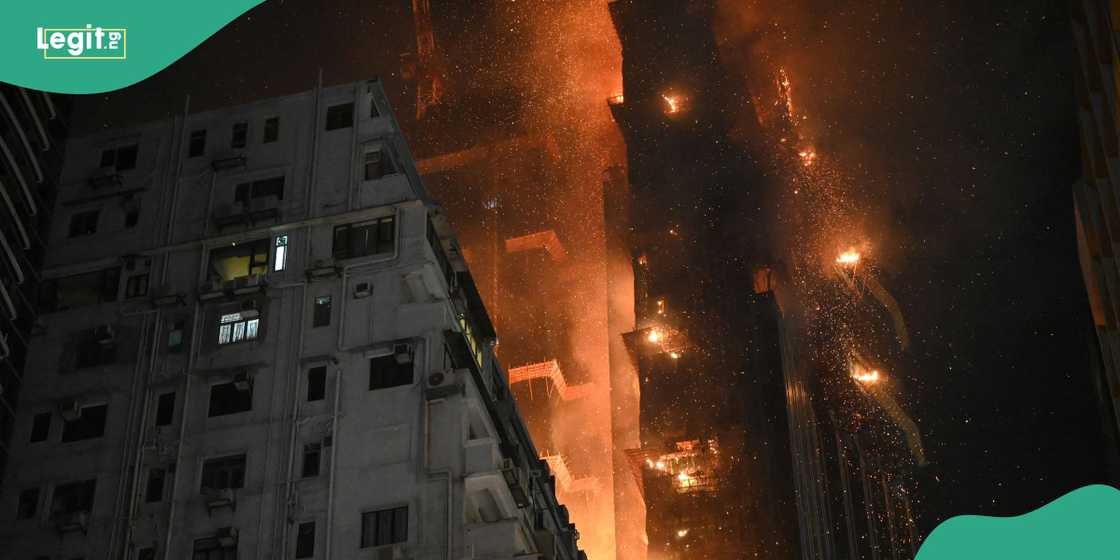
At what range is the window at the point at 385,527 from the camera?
3600 centimetres

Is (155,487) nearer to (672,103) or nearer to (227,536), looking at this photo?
(227,536)

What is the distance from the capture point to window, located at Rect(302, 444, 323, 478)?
37.3m

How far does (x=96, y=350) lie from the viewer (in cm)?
4094

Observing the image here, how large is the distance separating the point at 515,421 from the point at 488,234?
190 feet

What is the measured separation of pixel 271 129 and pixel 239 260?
5.20 metres

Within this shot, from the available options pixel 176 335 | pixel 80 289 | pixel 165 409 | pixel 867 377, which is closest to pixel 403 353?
pixel 165 409

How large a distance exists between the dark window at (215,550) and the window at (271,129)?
1423cm

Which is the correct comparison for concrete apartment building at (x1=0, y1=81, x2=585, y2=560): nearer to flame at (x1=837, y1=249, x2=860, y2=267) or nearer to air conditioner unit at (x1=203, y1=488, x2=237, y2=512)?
air conditioner unit at (x1=203, y1=488, x2=237, y2=512)

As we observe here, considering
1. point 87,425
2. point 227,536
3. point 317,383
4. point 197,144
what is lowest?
point 227,536

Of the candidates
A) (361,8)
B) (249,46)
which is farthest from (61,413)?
(361,8)

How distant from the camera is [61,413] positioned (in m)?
39.8

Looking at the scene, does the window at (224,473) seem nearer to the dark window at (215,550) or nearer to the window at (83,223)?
the dark window at (215,550)

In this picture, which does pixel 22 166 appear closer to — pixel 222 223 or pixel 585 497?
pixel 222 223

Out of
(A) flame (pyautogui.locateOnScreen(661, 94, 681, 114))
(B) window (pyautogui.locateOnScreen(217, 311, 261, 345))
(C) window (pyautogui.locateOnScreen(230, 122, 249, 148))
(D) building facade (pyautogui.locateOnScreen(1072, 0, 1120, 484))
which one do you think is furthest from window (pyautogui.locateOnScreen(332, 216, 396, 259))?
(A) flame (pyautogui.locateOnScreen(661, 94, 681, 114))
